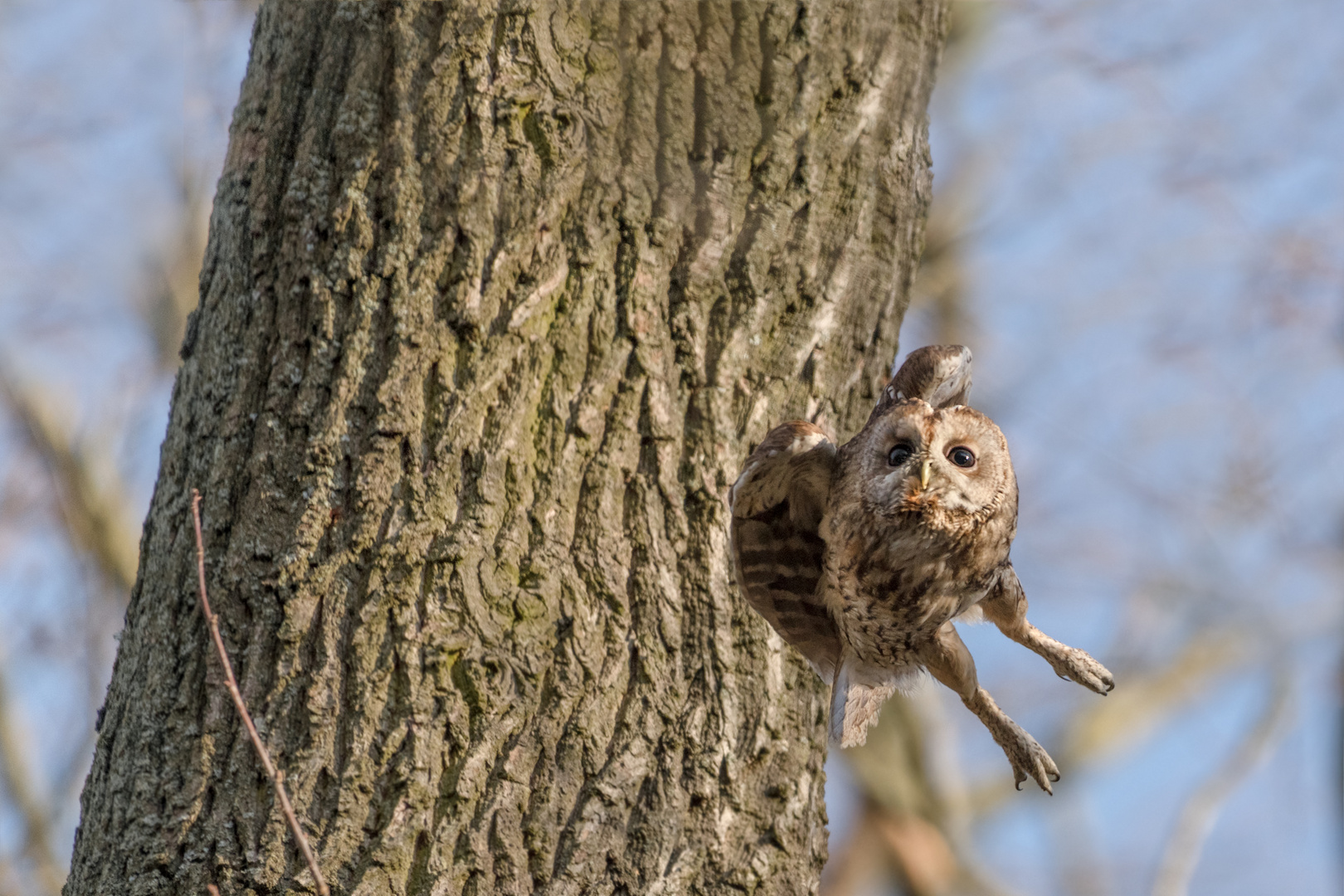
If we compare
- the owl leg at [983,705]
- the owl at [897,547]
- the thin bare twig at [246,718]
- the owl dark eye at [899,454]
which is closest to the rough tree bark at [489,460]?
the thin bare twig at [246,718]

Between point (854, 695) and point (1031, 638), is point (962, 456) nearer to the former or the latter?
point (1031, 638)

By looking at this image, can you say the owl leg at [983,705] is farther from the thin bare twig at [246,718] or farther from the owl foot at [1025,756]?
the thin bare twig at [246,718]

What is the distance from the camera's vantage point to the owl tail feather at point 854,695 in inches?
87.4

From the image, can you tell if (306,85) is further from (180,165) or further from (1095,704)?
(1095,704)

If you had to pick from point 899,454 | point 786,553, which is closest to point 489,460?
point 786,553

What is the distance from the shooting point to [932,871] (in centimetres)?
750

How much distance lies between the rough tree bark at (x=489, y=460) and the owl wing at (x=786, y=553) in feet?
0.39

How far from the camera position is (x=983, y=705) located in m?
2.23

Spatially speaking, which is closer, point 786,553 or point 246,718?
point 246,718

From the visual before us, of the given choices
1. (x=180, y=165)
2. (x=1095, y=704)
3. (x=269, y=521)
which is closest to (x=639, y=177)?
(x=269, y=521)

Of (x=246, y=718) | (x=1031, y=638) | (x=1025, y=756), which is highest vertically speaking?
(x=1031, y=638)

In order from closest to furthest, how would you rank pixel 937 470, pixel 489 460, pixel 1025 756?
pixel 937 470, pixel 489 460, pixel 1025 756

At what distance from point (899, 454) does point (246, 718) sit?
1.21 m

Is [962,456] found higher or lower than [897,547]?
higher
